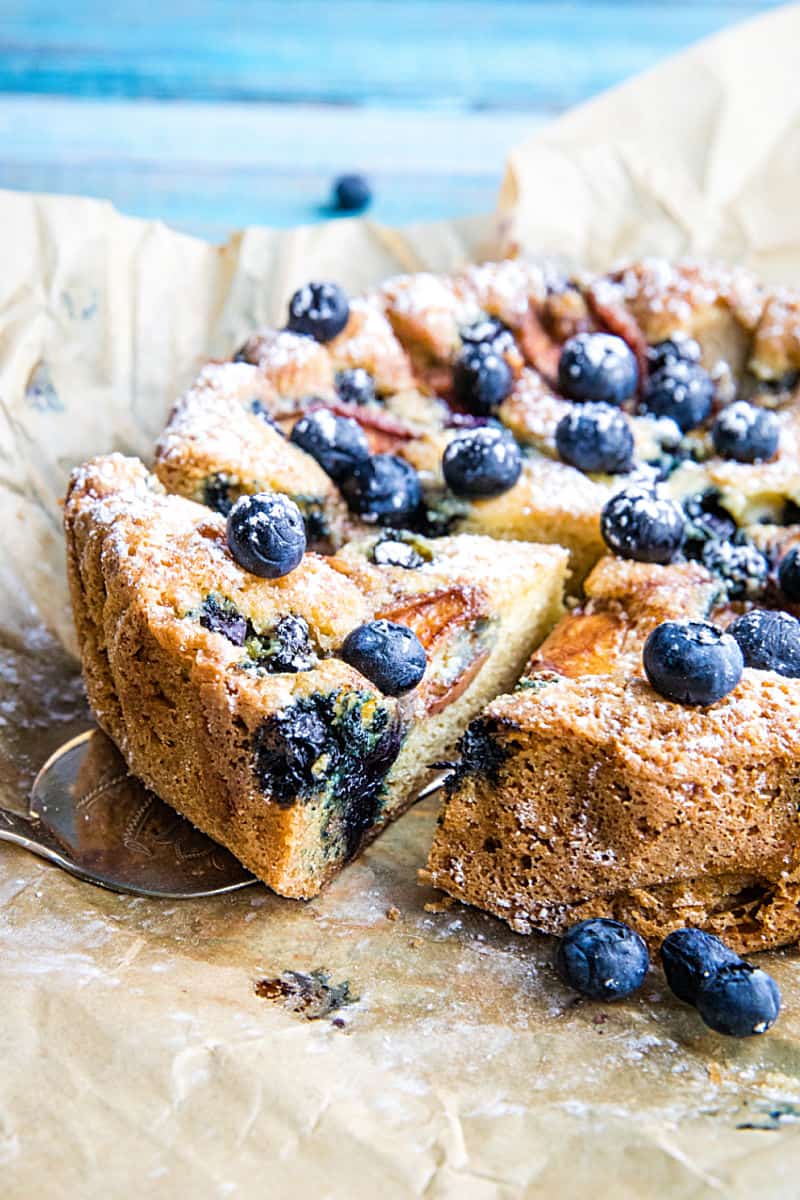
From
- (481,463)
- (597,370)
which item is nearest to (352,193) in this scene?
(597,370)

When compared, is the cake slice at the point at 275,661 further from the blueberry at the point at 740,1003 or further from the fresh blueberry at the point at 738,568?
the blueberry at the point at 740,1003

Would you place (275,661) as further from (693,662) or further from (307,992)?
(693,662)

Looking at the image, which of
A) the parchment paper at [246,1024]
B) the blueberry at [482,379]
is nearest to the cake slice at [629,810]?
the parchment paper at [246,1024]

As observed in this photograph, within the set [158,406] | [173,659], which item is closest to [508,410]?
[158,406]

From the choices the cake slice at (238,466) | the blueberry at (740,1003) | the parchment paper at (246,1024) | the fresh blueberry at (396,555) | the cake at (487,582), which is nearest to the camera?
the parchment paper at (246,1024)

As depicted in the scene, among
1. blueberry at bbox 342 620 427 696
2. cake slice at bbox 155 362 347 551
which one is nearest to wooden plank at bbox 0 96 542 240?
cake slice at bbox 155 362 347 551
